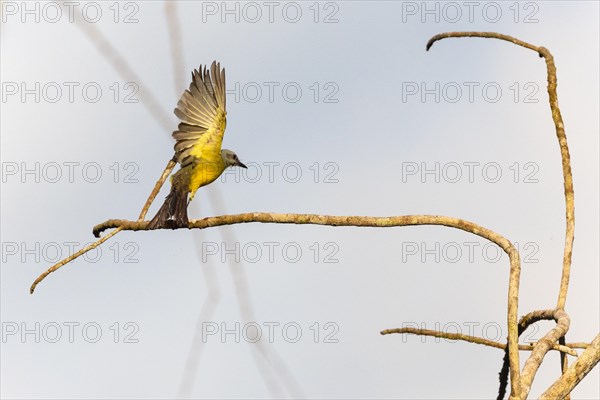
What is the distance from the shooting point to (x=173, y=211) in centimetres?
675

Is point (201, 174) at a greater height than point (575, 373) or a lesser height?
greater

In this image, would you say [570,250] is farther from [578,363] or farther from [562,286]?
[578,363]

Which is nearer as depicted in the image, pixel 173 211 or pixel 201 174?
pixel 173 211

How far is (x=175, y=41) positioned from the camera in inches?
111

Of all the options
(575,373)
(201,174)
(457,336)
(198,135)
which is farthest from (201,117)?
(575,373)

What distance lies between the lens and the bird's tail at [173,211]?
19.1 feet

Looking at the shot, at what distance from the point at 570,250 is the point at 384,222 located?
1181 millimetres

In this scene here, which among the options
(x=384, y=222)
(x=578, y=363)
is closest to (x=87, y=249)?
(x=384, y=222)

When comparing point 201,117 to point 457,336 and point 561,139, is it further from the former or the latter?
point 457,336

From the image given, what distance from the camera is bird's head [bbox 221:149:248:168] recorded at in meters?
8.40

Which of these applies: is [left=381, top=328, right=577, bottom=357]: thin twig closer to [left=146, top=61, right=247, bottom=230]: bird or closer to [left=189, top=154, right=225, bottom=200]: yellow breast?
[left=146, top=61, right=247, bottom=230]: bird

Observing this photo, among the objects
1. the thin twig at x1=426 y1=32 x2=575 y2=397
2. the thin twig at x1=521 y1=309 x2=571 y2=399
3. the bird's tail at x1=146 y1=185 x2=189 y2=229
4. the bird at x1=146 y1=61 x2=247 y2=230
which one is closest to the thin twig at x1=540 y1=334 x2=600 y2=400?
the thin twig at x1=521 y1=309 x2=571 y2=399

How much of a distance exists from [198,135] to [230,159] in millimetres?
751

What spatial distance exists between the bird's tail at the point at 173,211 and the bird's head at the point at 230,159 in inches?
28.5
